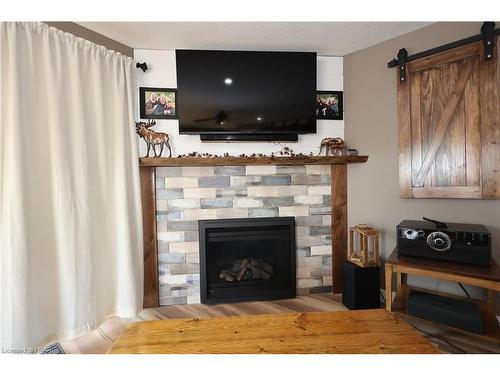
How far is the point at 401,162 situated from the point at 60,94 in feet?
8.29

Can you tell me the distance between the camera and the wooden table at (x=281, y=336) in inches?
39.1

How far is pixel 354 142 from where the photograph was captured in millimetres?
2316

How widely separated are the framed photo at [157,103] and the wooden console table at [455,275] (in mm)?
2072

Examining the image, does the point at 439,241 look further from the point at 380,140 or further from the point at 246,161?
the point at 246,161

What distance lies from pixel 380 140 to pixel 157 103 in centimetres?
196

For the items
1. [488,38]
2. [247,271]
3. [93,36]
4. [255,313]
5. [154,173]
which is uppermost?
[93,36]

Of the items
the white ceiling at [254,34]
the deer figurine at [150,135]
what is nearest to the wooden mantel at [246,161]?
→ the deer figurine at [150,135]

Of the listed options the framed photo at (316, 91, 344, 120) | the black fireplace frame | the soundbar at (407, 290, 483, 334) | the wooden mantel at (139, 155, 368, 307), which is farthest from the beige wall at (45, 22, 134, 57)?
the soundbar at (407, 290, 483, 334)

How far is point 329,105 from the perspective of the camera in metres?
2.34

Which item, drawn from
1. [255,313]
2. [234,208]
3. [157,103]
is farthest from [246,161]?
[255,313]

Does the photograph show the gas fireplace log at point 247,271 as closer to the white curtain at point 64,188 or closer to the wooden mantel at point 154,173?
the wooden mantel at point 154,173

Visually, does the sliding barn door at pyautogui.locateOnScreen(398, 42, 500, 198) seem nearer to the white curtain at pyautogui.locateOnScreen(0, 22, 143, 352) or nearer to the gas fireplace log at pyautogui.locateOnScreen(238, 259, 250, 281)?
the gas fireplace log at pyautogui.locateOnScreen(238, 259, 250, 281)

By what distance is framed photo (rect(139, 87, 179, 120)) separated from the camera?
83.8 inches
